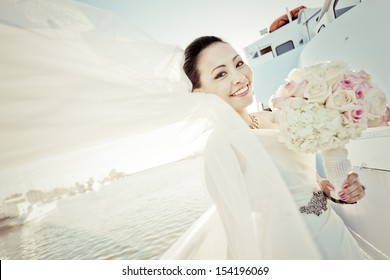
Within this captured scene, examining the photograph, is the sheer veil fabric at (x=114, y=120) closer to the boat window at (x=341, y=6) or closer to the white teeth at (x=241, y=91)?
the white teeth at (x=241, y=91)

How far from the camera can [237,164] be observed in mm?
981

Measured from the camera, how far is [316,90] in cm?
86

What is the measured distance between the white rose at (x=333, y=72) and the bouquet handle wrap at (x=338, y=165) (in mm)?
298

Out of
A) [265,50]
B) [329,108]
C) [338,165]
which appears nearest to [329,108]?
[329,108]

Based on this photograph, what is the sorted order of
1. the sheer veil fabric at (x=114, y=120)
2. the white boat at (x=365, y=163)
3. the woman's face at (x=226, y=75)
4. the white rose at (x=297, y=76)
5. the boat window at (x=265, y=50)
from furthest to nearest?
the boat window at (x=265, y=50), the white boat at (x=365, y=163), the woman's face at (x=226, y=75), the white rose at (x=297, y=76), the sheer veil fabric at (x=114, y=120)

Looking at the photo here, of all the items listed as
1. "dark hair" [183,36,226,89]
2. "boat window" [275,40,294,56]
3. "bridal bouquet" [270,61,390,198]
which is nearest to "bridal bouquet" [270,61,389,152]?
"bridal bouquet" [270,61,390,198]

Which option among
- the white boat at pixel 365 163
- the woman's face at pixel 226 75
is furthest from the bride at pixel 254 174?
the white boat at pixel 365 163

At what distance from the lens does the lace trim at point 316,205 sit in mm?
999

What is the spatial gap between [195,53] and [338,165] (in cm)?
92

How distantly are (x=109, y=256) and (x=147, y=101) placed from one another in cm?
667

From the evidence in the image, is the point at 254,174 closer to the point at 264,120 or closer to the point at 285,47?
the point at 264,120
